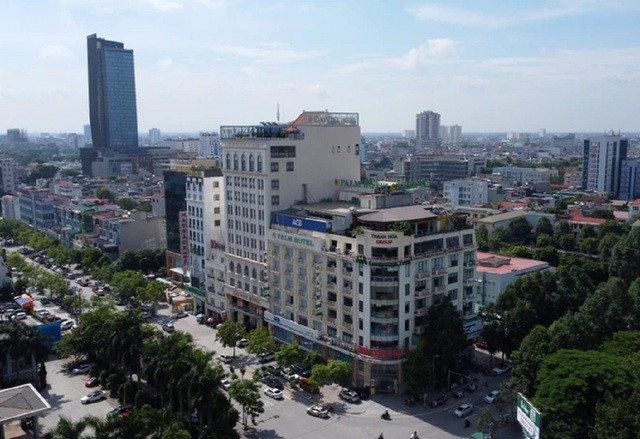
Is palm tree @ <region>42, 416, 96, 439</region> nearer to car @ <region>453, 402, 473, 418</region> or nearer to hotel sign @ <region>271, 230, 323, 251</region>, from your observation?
hotel sign @ <region>271, 230, 323, 251</region>

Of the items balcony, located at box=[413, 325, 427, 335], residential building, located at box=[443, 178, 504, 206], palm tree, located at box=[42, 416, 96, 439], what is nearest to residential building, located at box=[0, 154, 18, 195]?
residential building, located at box=[443, 178, 504, 206]

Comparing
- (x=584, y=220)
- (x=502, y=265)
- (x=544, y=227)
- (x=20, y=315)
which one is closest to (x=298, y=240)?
(x=502, y=265)

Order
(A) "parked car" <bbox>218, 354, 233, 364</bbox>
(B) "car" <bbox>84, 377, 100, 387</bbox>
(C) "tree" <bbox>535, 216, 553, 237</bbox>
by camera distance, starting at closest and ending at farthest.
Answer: (B) "car" <bbox>84, 377, 100, 387</bbox> < (A) "parked car" <bbox>218, 354, 233, 364</bbox> < (C) "tree" <bbox>535, 216, 553, 237</bbox>

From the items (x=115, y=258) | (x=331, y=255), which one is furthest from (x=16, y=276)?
(x=331, y=255)

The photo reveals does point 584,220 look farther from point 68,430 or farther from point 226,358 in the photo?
point 68,430

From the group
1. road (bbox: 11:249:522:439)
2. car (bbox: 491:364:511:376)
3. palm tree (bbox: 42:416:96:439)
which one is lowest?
road (bbox: 11:249:522:439)

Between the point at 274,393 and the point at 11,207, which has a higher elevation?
the point at 11,207
